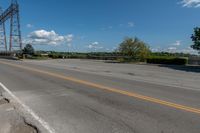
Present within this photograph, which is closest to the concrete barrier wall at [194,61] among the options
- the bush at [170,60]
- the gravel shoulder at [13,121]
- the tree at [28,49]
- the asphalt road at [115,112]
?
the bush at [170,60]

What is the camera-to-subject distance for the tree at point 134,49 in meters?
45.6

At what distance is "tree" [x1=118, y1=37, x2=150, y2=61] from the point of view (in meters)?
45.6

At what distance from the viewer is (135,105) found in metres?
7.51

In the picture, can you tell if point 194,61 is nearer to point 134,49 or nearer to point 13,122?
point 134,49

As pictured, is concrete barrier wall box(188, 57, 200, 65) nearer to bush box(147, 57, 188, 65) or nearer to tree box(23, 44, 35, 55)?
bush box(147, 57, 188, 65)

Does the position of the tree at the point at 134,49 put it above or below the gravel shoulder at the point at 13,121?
above

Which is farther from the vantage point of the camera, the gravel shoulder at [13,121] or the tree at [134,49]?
the tree at [134,49]

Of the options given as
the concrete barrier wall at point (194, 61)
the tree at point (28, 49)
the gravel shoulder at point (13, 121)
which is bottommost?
the gravel shoulder at point (13, 121)

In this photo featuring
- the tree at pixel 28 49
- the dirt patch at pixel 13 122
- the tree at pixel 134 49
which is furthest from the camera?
the tree at pixel 28 49

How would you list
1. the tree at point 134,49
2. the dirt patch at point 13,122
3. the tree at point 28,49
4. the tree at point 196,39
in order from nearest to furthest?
the dirt patch at point 13,122 → the tree at point 196,39 → the tree at point 134,49 → the tree at point 28,49

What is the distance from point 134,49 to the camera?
155 feet

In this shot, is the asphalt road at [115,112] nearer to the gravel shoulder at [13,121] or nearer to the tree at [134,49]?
the gravel shoulder at [13,121]

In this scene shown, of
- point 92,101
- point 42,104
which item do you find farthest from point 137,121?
point 42,104

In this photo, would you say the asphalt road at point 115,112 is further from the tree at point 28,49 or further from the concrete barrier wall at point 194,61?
the tree at point 28,49
